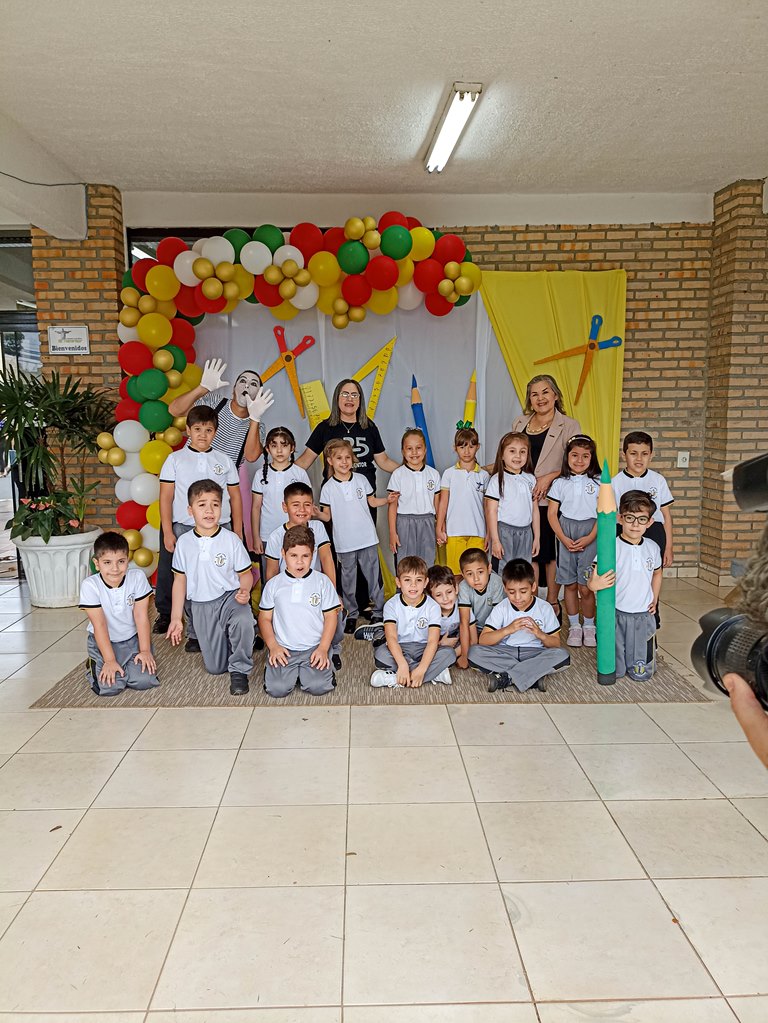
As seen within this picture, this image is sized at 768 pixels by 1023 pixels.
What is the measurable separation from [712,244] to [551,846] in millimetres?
5332

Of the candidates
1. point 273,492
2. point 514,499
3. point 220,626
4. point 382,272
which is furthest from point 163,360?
point 514,499

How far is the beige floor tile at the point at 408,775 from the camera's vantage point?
9.26 ft

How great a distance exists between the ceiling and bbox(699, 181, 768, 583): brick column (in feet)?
1.18

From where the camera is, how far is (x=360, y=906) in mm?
2193

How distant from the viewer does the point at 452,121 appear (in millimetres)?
4418

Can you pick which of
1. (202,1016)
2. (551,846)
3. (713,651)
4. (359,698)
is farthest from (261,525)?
(713,651)

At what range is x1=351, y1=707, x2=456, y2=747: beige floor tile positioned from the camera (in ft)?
10.8

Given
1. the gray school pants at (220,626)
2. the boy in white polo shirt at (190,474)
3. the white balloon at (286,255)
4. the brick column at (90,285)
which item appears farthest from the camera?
the brick column at (90,285)

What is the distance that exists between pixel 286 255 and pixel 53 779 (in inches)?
136

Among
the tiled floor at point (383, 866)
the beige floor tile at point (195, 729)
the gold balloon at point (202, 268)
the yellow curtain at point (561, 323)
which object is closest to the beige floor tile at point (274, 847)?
the tiled floor at point (383, 866)

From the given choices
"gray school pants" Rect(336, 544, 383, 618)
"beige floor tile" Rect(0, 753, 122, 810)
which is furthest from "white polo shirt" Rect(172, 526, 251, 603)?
"beige floor tile" Rect(0, 753, 122, 810)

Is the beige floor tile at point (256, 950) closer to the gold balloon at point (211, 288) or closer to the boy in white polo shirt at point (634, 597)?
the boy in white polo shirt at point (634, 597)

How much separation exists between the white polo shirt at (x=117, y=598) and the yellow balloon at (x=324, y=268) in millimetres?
2356

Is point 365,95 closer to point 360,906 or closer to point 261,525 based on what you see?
point 261,525
